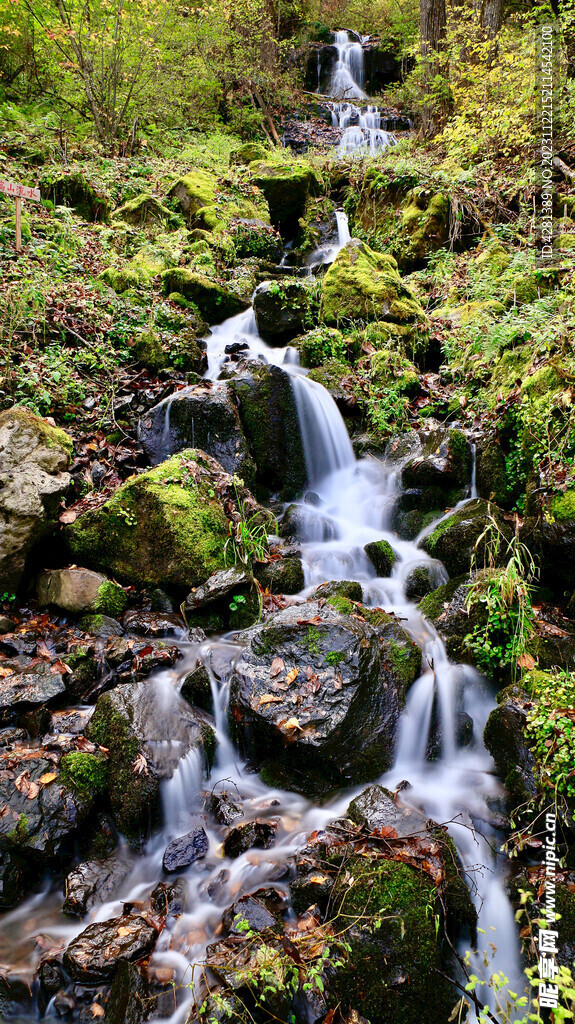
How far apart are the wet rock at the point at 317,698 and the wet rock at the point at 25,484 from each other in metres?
2.33

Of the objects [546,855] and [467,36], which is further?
[467,36]

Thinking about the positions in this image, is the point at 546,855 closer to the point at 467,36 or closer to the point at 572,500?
the point at 572,500

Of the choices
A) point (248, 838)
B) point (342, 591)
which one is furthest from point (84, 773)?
point (342, 591)

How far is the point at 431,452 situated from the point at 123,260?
6788 mm

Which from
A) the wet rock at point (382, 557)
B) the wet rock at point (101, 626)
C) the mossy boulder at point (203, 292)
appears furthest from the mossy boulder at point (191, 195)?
the wet rock at point (101, 626)

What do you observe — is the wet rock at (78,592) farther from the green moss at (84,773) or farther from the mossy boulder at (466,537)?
the mossy boulder at (466,537)

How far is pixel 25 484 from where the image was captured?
17.1ft

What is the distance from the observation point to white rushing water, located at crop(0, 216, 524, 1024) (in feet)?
11.0

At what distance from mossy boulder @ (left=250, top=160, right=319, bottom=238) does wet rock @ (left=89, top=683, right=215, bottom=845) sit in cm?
1272

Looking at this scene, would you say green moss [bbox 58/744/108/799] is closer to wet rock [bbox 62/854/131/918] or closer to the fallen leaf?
wet rock [bbox 62/854/131/918]

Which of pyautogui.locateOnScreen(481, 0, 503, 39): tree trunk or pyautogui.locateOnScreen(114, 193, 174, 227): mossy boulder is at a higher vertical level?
pyautogui.locateOnScreen(481, 0, 503, 39): tree trunk

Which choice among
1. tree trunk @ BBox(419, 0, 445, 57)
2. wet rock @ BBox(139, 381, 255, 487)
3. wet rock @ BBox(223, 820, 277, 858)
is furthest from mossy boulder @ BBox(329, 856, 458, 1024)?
tree trunk @ BBox(419, 0, 445, 57)

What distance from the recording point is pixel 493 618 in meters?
4.53

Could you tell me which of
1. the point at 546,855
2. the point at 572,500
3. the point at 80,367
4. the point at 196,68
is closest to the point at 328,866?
the point at 546,855
